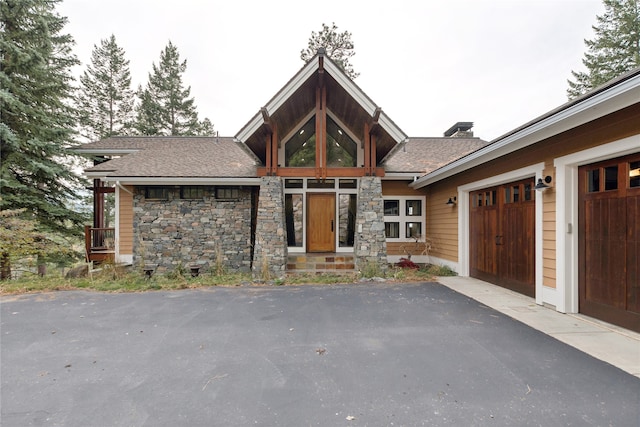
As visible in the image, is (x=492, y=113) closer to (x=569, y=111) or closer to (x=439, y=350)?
(x=569, y=111)

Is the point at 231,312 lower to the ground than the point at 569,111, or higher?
lower

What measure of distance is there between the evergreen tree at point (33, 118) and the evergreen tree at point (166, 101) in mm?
9353

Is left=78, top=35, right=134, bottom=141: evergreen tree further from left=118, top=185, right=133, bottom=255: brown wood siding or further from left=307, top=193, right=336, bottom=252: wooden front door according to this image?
left=307, top=193, right=336, bottom=252: wooden front door

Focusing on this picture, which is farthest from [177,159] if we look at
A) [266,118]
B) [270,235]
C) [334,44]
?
[334,44]

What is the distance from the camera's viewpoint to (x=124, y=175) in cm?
773

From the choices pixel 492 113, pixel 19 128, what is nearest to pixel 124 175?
pixel 19 128

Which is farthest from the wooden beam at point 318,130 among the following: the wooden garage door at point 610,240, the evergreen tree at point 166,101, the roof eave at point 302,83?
the evergreen tree at point 166,101

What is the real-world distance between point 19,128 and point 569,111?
1447 centimetres

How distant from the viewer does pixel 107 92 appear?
730 inches

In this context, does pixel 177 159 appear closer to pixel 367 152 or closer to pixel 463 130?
pixel 367 152

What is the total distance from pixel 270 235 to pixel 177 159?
4.87 meters

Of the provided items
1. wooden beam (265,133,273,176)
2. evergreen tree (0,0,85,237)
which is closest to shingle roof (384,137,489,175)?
wooden beam (265,133,273,176)

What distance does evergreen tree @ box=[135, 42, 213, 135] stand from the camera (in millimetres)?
18984

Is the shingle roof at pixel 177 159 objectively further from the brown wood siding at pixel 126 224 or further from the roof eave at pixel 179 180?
the brown wood siding at pixel 126 224
